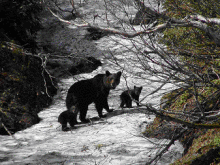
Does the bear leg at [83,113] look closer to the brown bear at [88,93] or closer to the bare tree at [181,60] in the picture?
the brown bear at [88,93]

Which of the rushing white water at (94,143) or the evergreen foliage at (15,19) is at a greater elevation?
the evergreen foliage at (15,19)

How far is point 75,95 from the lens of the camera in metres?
6.29

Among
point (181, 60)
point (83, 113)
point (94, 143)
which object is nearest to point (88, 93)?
point (83, 113)

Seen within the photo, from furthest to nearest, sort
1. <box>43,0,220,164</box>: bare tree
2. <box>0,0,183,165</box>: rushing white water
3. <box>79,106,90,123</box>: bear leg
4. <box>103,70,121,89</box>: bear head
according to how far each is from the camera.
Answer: <box>103,70,121,89</box>: bear head, <box>79,106,90,123</box>: bear leg, <box>0,0,183,165</box>: rushing white water, <box>43,0,220,164</box>: bare tree

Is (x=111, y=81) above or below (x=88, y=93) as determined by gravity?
above

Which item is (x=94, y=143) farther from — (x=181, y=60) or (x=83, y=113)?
(x=181, y=60)

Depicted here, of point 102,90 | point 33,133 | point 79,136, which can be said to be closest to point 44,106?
point 33,133

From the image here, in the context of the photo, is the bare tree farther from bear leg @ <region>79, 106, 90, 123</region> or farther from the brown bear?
bear leg @ <region>79, 106, 90, 123</region>

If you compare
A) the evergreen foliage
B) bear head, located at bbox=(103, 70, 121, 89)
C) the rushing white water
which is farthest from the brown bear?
the evergreen foliage

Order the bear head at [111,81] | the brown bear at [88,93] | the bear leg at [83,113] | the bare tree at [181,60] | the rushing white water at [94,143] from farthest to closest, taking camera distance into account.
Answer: the bear head at [111,81] < the bear leg at [83,113] < the brown bear at [88,93] < the rushing white water at [94,143] < the bare tree at [181,60]

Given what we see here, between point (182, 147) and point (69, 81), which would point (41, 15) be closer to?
point (69, 81)

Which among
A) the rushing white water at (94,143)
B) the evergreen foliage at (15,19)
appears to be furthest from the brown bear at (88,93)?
the evergreen foliage at (15,19)

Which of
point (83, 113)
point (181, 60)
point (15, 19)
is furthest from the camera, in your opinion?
point (15, 19)

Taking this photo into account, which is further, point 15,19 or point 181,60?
point 15,19
